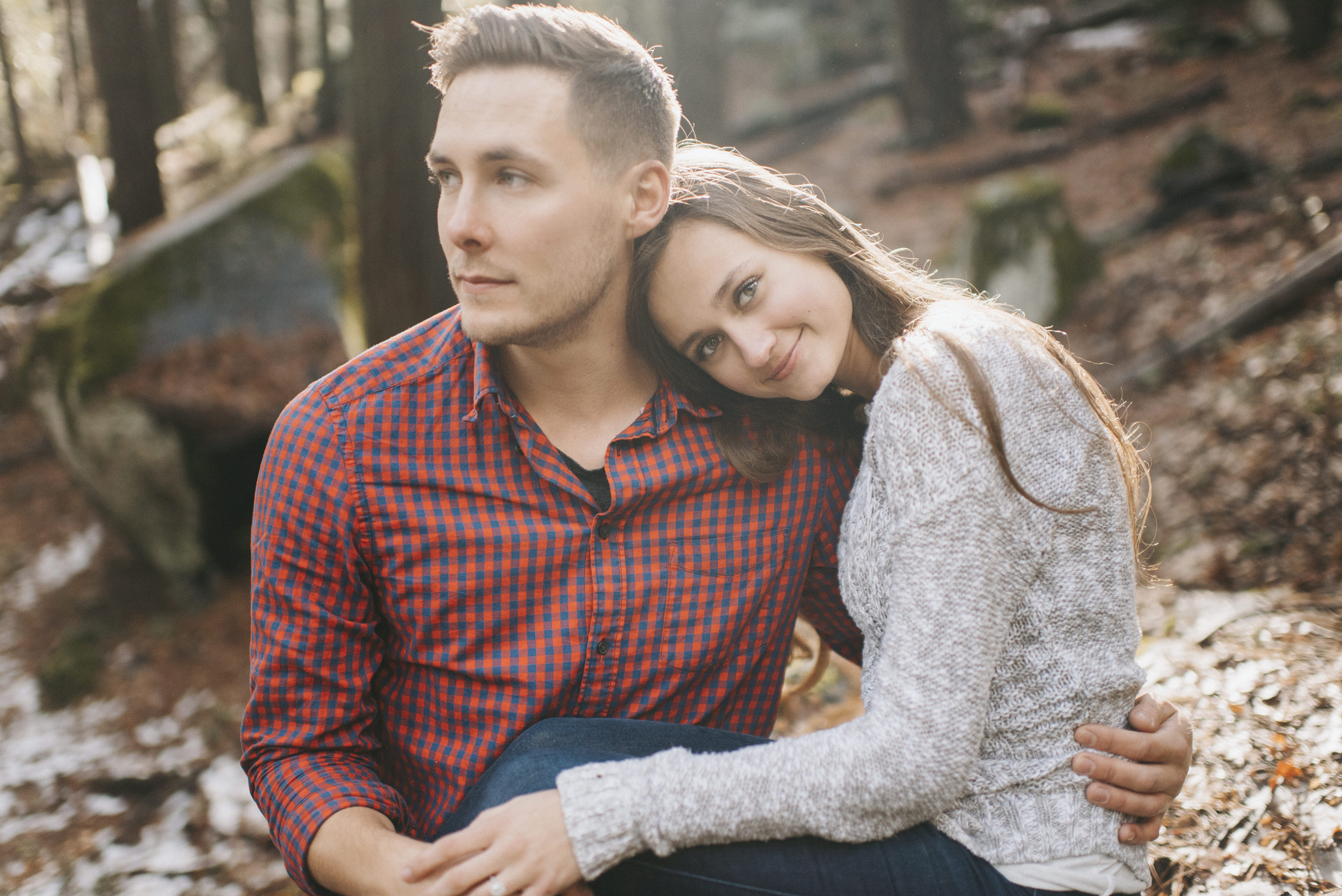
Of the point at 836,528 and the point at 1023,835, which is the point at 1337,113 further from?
the point at 1023,835

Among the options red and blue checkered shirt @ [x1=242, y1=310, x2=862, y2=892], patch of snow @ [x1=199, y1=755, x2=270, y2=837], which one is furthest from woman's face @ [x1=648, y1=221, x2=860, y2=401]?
patch of snow @ [x1=199, y1=755, x2=270, y2=837]

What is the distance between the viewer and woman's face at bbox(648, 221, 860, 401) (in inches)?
83.8

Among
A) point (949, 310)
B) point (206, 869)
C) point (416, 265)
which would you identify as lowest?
point (206, 869)

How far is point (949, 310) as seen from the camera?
6.68 feet

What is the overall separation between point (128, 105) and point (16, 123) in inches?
260

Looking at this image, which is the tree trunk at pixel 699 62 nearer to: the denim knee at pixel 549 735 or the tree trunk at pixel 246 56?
the tree trunk at pixel 246 56

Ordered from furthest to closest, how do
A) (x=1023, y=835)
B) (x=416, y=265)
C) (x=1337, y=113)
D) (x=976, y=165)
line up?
1. (x=976, y=165)
2. (x=1337, y=113)
3. (x=416, y=265)
4. (x=1023, y=835)

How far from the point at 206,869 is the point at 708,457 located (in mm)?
3283

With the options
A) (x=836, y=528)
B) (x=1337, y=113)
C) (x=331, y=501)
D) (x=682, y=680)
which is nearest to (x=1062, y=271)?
(x=1337, y=113)

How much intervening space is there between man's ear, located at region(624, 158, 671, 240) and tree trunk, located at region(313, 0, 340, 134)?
37.6 ft

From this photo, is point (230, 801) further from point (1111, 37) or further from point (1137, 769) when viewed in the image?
point (1111, 37)

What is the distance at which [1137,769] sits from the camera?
1876 millimetres

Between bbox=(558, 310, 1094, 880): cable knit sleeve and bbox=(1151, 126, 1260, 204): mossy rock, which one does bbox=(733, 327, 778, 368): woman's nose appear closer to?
bbox=(558, 310, 1094, 880): cable knit sleeve

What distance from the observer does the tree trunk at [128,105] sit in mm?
8477
